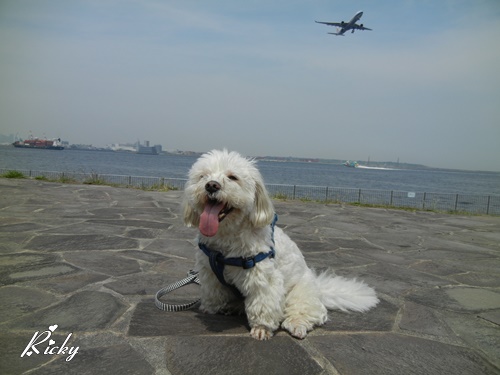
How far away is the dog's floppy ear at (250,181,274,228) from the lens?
2615 mm

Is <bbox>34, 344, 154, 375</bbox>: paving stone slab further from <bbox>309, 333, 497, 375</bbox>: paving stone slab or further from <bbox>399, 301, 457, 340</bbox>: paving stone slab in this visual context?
<bbox>399, 301, 457, 340</bbox>: paving stone slab

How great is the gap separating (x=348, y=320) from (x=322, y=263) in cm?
190

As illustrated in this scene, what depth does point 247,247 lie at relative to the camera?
2.61 m

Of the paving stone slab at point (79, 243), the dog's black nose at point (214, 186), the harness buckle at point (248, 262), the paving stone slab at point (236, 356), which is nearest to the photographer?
the paving stone slab at point (236, 356)

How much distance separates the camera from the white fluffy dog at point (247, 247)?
8.20 ft

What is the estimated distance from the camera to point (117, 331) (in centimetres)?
265

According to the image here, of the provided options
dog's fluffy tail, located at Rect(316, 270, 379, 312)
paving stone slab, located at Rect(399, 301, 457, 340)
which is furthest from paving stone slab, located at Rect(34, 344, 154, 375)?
paving stone slab, located at Rect(399, 301, 457, 340)

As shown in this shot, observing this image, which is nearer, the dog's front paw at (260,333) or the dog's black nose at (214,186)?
the dog's black nose at (214,186)

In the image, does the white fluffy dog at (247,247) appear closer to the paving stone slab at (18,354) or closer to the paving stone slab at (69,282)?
the paving stone slab at (18,354)

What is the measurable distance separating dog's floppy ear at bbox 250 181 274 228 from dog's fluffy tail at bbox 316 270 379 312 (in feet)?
3.54

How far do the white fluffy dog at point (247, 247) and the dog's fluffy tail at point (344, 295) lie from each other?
0.40m

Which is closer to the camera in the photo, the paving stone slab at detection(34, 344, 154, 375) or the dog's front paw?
the paving stone slab at detection(34, 344, 154, 375)

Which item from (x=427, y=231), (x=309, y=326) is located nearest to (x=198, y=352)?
(x=309, y=326)

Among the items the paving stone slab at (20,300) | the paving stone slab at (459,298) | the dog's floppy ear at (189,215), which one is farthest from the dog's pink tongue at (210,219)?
the paving stone slab at (459,298)
